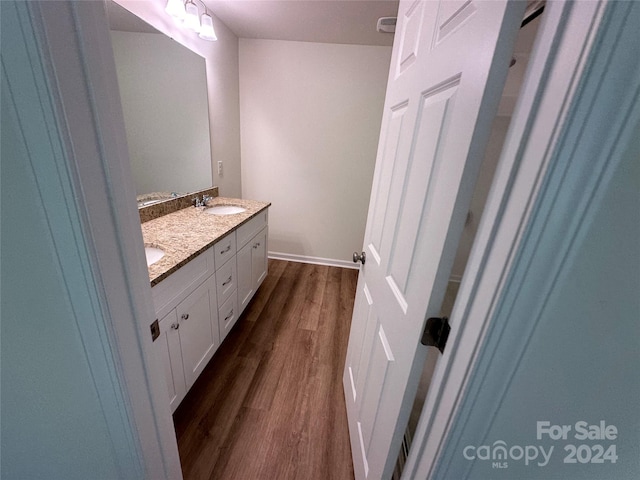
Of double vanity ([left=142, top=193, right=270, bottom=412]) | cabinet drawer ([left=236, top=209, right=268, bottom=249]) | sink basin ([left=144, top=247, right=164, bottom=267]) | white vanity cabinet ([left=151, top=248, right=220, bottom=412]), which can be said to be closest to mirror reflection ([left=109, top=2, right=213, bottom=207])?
double vanity ([left=142, top=193, right=270, bottom=412])

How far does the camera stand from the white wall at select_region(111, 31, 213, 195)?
1447 mm

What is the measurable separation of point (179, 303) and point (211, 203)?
1222 millimetres

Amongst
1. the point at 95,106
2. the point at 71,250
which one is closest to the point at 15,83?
the point at 95,106

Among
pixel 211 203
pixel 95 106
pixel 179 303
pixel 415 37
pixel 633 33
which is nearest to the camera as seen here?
pixel 633 33

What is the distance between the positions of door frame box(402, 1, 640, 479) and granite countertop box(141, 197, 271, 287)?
101 cm

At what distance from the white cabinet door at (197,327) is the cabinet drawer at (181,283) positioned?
0.05m

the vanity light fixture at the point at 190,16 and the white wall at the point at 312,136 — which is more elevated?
the vanity light fixture at the point at 190,16

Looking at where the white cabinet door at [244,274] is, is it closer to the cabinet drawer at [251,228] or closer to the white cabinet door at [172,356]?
the cabinet drawer at [251,228]

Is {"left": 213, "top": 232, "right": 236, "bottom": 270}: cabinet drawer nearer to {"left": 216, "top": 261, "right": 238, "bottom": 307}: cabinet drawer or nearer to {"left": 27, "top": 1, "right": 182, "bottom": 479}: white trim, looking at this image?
{"left": 216, "top": 261, "right": 238, "bottom": 307}: cabinet drawer

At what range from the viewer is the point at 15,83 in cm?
35

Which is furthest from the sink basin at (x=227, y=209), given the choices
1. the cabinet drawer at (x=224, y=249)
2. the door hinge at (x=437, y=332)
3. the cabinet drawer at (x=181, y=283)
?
the door hinge at (x=437, y=332)

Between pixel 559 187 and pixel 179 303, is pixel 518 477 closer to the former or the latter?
pixel 559 187

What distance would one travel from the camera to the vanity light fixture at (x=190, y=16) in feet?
5.04

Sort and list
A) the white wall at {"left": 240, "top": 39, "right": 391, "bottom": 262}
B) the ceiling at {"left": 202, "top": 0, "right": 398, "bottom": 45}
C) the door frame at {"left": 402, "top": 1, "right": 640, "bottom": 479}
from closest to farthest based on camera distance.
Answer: the door frame at {"left": 402, "top": 1, "right": 640, "bottom": 479} → the ceiling at {"left": 202, "top": 0, "right": 398, "bottom": 45} → the white wall at {"left": 240, "top": 39, "right": 391, "bottom": 262}
